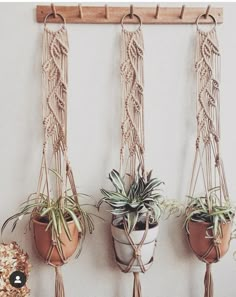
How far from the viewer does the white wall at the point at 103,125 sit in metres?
1.30

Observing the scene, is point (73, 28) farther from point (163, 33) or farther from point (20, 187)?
point (20, 187)

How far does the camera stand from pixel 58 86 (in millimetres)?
1295

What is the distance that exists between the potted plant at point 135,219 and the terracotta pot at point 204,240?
0.44ft

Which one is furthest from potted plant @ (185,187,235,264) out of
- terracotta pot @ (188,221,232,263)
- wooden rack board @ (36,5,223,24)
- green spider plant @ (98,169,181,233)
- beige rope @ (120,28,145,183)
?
wooden rack board @ (36,5,223,24)

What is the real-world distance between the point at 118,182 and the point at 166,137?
0.25 metres

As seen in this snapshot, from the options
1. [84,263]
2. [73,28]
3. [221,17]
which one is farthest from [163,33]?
[84,263]

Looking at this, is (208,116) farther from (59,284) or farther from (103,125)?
(59,284)

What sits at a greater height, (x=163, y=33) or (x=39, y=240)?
(x=163, y=33)

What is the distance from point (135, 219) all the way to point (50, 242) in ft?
0.95

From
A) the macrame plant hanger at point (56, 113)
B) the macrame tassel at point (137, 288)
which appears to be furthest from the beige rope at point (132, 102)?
the macrame tassel at point (137, 288)

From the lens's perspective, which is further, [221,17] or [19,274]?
[221,17]

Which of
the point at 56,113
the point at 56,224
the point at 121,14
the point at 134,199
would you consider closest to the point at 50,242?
the point at 56,224

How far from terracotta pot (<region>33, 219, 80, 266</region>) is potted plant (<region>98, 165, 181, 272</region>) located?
0.14m

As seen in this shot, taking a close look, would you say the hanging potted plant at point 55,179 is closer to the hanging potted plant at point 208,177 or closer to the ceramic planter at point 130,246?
the ceramic planter at point 130,246
